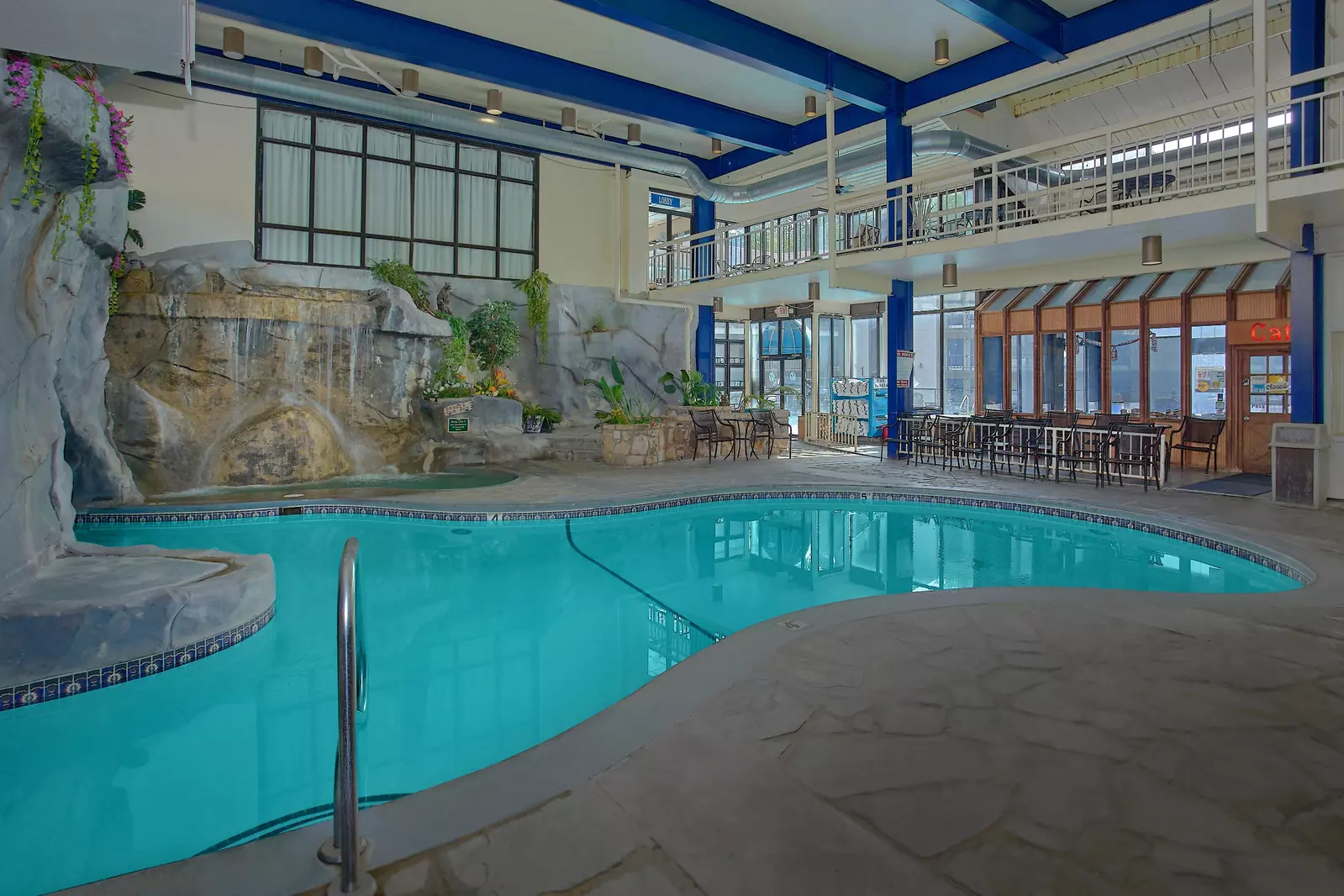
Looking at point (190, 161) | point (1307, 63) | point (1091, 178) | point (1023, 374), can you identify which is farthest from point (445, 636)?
point (1023, 374)

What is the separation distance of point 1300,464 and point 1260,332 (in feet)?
12.9

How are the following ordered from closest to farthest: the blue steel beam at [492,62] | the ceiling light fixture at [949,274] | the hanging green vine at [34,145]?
the hanging green vine at [34,145] → the blue steel beam at [492,62] → the ceiling light fixture at [949,274]

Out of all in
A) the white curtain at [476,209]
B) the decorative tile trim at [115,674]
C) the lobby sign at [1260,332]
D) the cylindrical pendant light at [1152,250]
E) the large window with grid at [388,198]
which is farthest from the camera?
the white curtain at [476,209]

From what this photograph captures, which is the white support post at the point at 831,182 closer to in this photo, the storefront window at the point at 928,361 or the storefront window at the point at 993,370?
the storefront window at the point at 993,370

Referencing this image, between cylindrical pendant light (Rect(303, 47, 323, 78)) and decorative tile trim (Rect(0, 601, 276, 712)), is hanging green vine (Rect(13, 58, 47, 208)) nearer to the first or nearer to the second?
decorative tile trim (Rect(0, 601, 276, 712))

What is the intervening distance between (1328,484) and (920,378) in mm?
8690

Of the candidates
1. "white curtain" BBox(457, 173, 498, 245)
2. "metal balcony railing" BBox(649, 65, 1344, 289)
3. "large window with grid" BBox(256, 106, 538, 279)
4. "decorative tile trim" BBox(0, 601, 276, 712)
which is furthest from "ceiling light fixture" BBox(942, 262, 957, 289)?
"decorative tile trim" BBox(0, 601, 276, 712)

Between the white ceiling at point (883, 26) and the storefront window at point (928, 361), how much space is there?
18.4 ft

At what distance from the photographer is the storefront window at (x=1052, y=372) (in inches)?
543

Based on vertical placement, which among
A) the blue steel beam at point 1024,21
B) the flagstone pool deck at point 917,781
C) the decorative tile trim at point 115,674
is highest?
the blue steel beam at point 1024,21

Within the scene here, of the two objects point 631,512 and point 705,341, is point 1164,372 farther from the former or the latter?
point 631,512

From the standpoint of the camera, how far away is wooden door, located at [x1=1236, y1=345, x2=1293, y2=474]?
11242 millimetres

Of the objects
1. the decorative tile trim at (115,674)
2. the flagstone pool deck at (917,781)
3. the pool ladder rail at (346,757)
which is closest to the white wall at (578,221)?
→ the decorative tile trim at (115,674)

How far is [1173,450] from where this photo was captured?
41.7 feet
